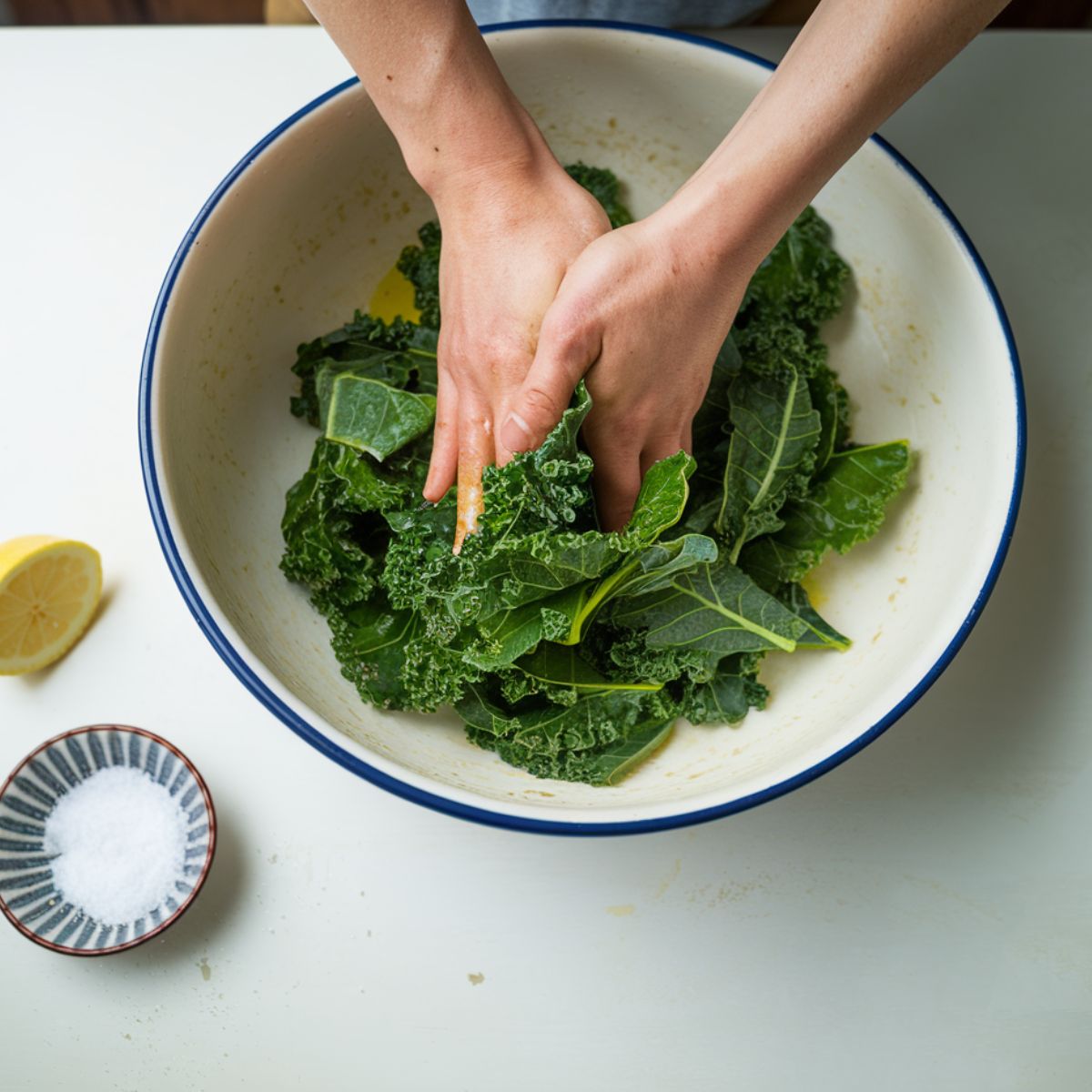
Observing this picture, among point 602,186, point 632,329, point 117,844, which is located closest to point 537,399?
point 632,329

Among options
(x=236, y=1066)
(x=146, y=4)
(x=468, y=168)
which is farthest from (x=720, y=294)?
(x=146, y=4)

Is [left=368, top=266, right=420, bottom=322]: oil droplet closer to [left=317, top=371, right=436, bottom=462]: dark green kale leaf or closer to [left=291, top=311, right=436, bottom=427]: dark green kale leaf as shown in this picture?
[left=291, top=311, right=436, bottom=427]: dark green kale leaf

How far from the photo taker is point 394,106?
118 centimetres

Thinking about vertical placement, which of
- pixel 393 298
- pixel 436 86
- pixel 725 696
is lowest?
pixel 725 696

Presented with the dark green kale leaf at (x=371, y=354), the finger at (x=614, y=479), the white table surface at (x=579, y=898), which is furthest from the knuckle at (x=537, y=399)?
the white table surface at (x=579, y=898)

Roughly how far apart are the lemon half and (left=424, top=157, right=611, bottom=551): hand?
572mm

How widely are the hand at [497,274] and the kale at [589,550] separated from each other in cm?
10

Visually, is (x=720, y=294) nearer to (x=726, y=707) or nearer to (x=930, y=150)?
(x=726, y=707)

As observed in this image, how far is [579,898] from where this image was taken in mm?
1413

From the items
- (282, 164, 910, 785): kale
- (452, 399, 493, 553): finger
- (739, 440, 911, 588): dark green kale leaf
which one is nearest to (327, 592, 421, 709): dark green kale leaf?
(282, 164, 910, 785): kale

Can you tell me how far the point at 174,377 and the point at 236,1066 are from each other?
92 centimetres

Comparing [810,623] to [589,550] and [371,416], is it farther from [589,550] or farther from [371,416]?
[371,416]

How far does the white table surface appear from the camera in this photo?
4.55ft

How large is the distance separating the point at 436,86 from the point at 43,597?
2.76ft
